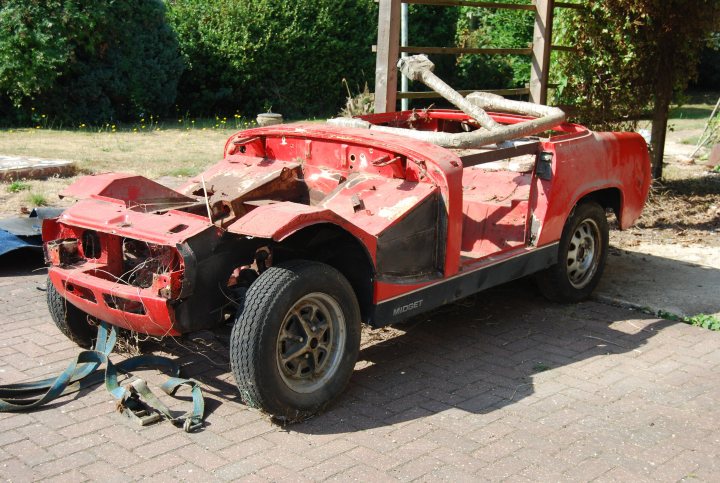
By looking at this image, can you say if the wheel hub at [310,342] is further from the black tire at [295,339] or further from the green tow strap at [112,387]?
the green tow strap at [112,387]

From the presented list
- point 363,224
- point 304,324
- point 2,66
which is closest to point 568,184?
point 363,224

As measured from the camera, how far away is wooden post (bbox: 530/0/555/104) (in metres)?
9.51

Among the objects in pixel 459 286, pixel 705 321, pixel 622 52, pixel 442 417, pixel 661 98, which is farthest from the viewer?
pixel 661 98

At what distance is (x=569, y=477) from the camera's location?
3.83 meters

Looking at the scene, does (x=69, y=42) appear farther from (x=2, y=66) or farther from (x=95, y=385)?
(x=95, y=385)

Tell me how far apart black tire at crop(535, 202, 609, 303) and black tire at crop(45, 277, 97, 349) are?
3.21m

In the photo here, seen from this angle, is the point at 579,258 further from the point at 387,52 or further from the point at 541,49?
the point at 541,49

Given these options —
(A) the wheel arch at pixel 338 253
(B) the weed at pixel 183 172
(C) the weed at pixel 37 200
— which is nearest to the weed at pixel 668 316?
(A) the wheel arch at pixel 338 253

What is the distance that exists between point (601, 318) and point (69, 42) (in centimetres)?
1239

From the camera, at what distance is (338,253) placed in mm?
4699

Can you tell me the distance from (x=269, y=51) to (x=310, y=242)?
13790mm

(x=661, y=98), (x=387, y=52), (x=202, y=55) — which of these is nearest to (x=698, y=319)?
(x=387, y=52)

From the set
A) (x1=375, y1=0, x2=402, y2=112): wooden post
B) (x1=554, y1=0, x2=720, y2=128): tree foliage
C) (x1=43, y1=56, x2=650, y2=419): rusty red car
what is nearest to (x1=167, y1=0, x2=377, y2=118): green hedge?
(x1=554, y1=0, x2=720, y2=128): tree foliage

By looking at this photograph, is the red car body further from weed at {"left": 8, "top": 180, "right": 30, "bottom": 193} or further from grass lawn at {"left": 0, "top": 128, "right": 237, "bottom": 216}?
weed at {"left": 8, "top": 180, "right": 30, "bottom": 193}
